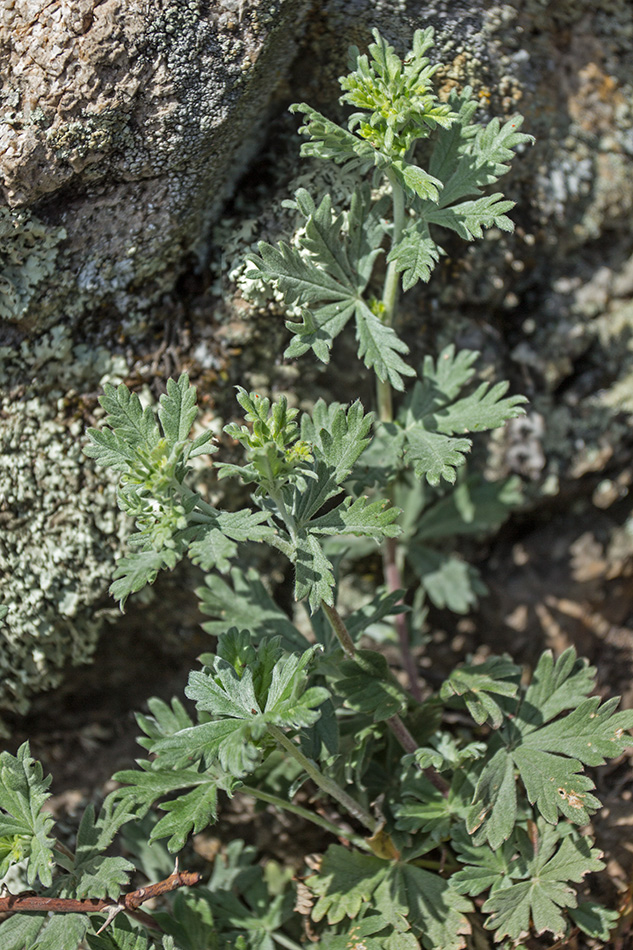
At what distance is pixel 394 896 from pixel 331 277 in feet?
7.38

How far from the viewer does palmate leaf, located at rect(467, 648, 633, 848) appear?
8.15 ft

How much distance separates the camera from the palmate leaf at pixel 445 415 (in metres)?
2.71

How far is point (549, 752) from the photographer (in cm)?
279

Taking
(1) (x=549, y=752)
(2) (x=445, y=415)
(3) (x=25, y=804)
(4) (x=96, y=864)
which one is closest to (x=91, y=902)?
(4) (x=96, y=864)

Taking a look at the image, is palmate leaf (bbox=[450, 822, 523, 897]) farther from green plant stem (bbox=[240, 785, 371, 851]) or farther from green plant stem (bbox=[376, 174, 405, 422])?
green plant stem (bbox=[376, 174, 405, 422])

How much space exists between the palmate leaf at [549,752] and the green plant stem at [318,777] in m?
0.39

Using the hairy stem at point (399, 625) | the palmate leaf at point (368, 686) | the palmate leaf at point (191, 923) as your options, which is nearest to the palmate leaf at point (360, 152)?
the hairy stem at point (399, 625)

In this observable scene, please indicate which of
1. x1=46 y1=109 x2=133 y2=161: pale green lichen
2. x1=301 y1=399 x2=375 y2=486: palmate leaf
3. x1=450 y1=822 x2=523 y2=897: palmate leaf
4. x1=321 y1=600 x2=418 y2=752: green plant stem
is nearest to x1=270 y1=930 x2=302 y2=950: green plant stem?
x1=450 y1=822 x2=523 y2=897: palmate leaf

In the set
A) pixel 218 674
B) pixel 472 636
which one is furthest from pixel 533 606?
pixel 218 674

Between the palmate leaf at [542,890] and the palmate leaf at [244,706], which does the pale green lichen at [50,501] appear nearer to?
the palmate leaf at [244,706]

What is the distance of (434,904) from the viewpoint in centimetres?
262

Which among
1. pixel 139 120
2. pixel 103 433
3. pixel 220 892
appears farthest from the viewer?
pixel 220 892

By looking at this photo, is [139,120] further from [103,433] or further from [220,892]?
[220,892]

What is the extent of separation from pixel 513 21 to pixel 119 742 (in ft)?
12.1
